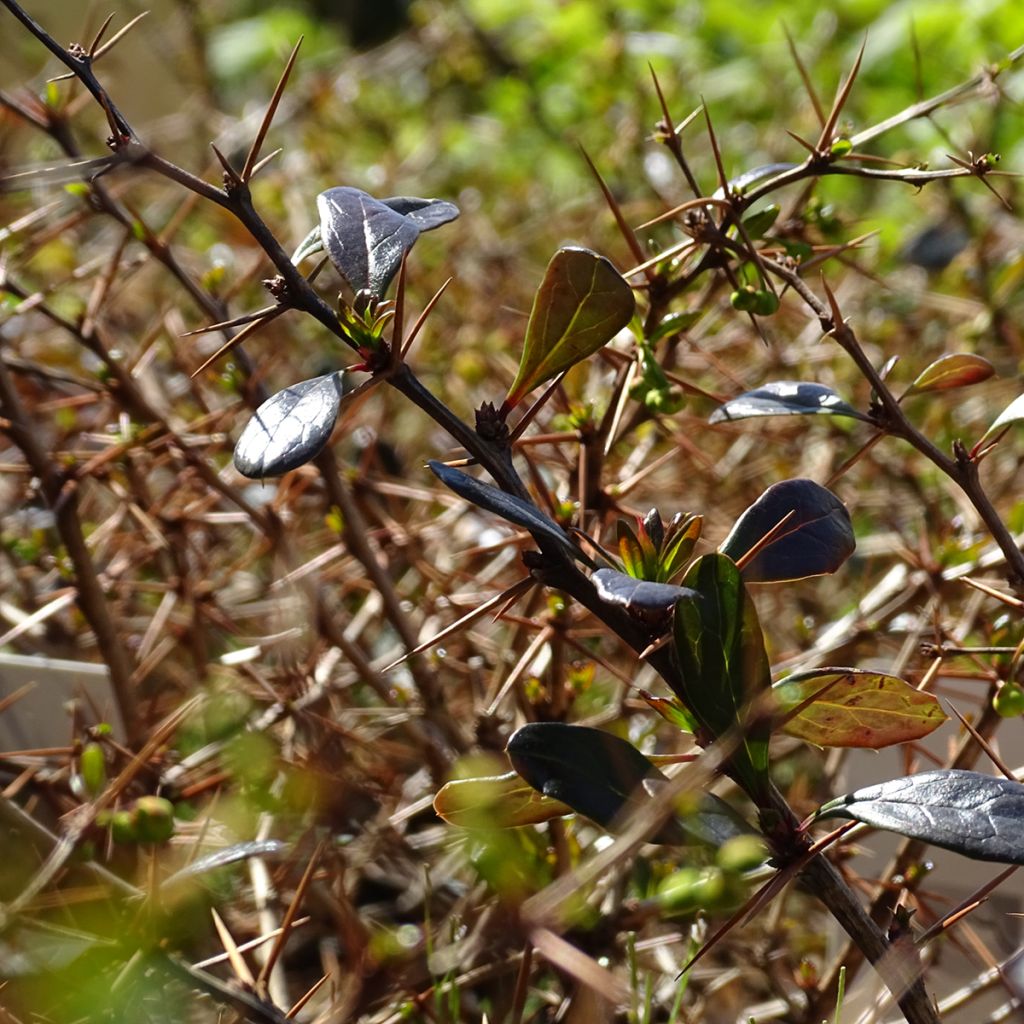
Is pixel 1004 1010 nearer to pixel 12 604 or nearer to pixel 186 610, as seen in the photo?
pixel 186 610

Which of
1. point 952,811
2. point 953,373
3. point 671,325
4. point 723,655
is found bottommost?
point 952,811

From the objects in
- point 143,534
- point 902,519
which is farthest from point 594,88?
point 143,534

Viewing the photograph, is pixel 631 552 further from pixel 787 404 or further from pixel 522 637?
pixel 522 637

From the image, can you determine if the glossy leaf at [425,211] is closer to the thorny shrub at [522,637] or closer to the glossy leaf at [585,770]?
the thorny shrub at [522,637]

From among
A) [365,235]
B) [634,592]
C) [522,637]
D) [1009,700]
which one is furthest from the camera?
[522,637]

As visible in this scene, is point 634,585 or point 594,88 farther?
point 594,88

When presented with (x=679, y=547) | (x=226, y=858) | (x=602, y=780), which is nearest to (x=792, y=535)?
(x=679, y=547)
